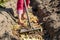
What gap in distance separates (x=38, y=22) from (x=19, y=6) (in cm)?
84

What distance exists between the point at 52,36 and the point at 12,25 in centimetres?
130

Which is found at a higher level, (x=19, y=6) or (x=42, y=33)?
(x=19, y=6)

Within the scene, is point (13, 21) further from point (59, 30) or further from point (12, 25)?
point (59, 30)

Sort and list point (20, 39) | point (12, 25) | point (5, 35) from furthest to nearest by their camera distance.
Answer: point (12, 25) < point (20, 39) < point (5, 35)

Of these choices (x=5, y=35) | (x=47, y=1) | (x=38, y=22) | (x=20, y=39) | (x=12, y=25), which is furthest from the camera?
(x=47, y=1)

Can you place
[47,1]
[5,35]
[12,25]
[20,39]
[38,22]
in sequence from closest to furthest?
[5,35], [20,39], [12,25], [38,22], [47,1]

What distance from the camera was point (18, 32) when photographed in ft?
21.6

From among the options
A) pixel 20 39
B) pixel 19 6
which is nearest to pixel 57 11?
pixel 19 6

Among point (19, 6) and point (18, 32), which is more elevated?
point (19, 6)

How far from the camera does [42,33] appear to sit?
21.7 ft

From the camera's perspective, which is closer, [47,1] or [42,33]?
[42,33]

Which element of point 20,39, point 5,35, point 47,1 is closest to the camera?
point 5,35

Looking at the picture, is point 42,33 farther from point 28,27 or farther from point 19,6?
point 19,6

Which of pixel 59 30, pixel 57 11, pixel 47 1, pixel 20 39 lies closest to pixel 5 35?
pixel 20 39
